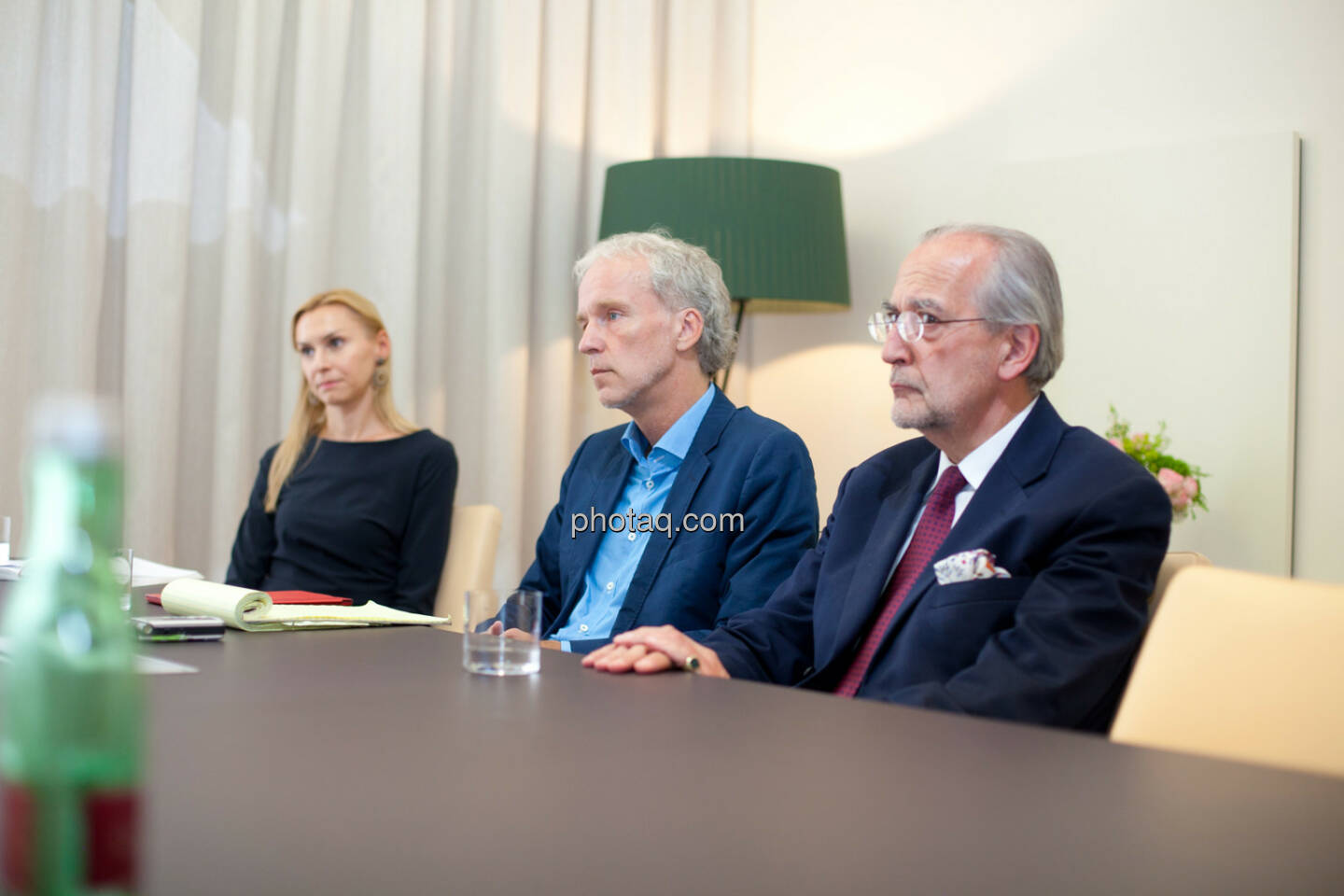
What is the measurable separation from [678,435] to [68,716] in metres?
2.05

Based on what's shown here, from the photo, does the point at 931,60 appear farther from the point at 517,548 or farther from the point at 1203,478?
the point at 517,548

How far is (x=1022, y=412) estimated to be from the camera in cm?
186

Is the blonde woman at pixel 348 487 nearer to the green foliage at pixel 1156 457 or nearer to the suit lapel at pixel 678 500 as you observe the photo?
the suit lapel at pixel 678 500

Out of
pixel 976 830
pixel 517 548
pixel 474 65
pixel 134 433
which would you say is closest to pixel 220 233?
pixel 134 433

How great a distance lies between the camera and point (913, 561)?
172 centimetres

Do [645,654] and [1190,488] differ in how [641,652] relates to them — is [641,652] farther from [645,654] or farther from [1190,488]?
[1190,488]

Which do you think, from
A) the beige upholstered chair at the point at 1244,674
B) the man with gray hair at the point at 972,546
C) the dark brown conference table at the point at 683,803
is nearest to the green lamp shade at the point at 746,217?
the man with gray hair at the point at 972,546

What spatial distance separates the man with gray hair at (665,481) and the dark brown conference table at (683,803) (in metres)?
1.04

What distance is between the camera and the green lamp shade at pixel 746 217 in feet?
12.5

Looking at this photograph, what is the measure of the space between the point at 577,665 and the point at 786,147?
A: 351 cm

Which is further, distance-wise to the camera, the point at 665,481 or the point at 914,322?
the point at 665,481

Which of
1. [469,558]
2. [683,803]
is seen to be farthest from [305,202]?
[683,803]

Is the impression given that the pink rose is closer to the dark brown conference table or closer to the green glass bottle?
the dark brown conference table

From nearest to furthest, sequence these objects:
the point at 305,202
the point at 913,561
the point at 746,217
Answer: the point at 913,561 < the point at 305,202 < the point at 746,217
